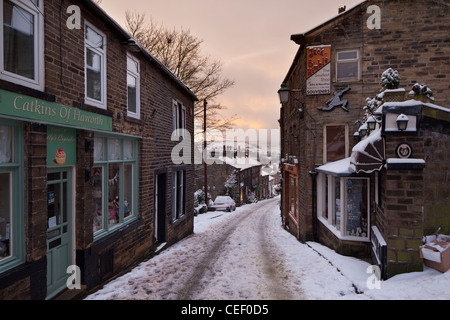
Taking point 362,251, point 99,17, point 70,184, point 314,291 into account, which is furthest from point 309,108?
point 70,184

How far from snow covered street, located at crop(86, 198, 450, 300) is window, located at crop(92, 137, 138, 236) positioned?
139 cm

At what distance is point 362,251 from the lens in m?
7.90

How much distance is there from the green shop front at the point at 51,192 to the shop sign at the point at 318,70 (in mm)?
7038

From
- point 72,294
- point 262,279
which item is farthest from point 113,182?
point 262,279

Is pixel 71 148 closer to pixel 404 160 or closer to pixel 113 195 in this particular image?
pixel 113 195

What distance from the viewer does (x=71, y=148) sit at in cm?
527

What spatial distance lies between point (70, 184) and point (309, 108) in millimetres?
8261

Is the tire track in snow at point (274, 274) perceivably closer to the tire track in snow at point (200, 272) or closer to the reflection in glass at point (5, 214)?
the tire track in snow at point (200, 272)

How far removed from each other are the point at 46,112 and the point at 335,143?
29.3ft

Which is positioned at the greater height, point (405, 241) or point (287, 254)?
point (405, 241)

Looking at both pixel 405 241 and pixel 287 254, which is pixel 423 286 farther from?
pixel 287 254

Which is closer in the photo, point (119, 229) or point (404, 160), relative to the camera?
point (404, 160)

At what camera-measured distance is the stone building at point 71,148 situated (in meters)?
4.00

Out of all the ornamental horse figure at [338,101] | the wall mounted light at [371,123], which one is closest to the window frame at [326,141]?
the ornamental horse figure at [338,101]
